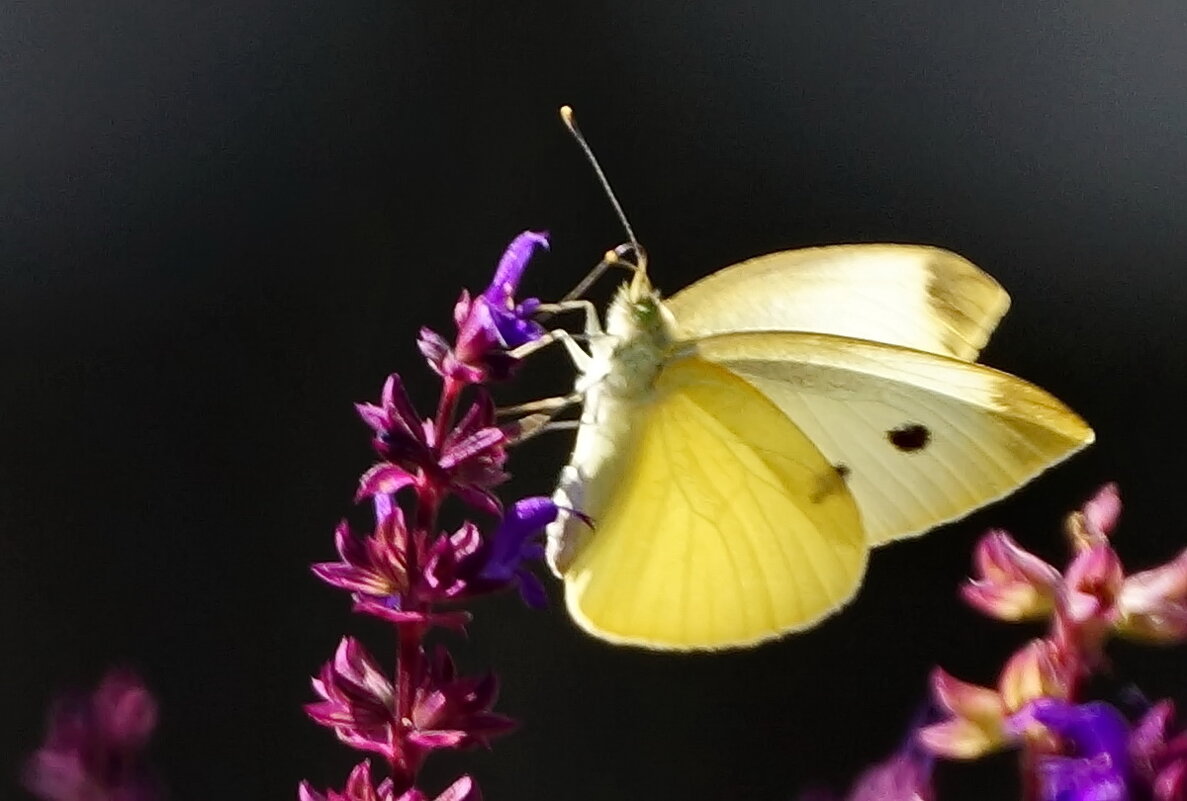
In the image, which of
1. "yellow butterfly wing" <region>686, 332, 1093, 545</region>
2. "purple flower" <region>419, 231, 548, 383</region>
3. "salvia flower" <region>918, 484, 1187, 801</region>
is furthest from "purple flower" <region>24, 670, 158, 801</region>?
"yellow butterfly wing" <region>686, 332, 1093, 545</region>

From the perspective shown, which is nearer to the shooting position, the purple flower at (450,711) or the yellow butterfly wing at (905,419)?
the purple flower at (450,711)

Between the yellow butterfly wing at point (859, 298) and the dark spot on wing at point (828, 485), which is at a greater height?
the yellow butterfly wing at point (859, 298)

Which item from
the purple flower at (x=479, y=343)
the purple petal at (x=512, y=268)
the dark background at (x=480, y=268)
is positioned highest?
the purple petal at (x=512, y=268)

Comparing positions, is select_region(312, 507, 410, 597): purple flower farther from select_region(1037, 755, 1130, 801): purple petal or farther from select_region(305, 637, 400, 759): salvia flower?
select_region(1037, 755, 1130, 801): purple petal

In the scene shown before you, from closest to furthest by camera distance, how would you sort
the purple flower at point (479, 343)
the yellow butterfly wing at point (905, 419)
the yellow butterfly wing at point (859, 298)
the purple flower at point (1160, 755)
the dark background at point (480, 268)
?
the purple flower at point (1160, 755) → the purple flower at point (479, 343) → the yellow butterfly wing at point (905, 419) → the yellow butterfly wing at point (859, 298) → the dark background at point (480, 268)

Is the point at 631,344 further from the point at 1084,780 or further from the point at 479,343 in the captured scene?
the point at 1084,780

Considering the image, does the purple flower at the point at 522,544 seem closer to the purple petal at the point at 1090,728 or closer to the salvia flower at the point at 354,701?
the salvia flower at the point at 354,701

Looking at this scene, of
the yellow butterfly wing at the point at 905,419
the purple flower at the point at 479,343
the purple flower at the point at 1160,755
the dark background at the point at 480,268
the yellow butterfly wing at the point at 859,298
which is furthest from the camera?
the dark background at the point at 480,268

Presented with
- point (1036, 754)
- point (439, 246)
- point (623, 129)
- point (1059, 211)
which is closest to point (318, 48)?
point (439, 246)

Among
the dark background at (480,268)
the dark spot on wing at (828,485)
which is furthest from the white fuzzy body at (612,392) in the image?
the dark background at (480,268)
